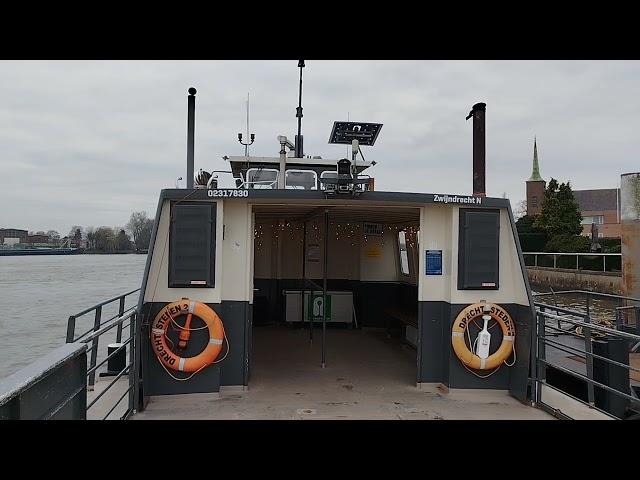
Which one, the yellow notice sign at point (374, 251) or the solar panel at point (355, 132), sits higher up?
the solar panel at point (355, 132)

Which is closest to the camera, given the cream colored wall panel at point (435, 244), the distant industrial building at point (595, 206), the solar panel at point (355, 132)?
the cream colored wall panel at point (435, 244)

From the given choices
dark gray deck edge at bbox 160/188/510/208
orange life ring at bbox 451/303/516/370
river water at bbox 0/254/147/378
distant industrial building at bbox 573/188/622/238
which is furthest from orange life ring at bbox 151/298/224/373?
distant industrial building at bbox 573/188/622/238

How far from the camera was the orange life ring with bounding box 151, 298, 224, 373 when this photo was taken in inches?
200

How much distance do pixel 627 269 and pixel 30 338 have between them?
17665mm

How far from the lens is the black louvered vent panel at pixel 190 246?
17.3ft

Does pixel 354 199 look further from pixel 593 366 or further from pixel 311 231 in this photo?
pixel 311 231

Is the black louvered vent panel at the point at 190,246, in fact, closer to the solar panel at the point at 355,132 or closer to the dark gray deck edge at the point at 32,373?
the dark gray deck edge at the point at 32,373

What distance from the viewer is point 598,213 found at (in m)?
66.7

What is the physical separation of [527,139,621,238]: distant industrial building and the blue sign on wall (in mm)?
60801

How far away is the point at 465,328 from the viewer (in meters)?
5.46

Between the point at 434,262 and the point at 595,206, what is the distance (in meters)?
71.7

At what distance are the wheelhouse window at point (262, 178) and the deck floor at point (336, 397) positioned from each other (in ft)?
10.5

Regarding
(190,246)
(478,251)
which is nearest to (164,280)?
(190,246)

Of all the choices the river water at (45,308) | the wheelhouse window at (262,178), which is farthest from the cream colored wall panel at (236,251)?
the river water at (45,308)
